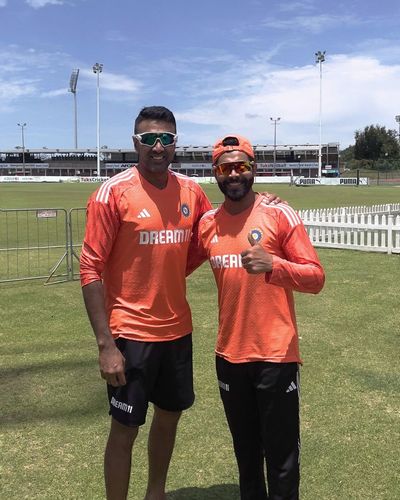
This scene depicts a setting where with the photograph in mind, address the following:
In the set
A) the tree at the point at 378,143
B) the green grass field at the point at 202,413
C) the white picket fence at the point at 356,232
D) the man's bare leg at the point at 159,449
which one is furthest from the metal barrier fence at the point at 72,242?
the tree at the point at 378,143

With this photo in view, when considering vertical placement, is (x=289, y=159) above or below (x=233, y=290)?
above

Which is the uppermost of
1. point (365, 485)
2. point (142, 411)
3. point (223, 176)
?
point (223, 176)

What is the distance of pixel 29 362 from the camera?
18.5 ft

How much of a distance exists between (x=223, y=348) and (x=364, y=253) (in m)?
11.2

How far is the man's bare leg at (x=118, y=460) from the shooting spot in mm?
2803

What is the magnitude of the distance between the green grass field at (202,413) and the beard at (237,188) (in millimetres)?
1896

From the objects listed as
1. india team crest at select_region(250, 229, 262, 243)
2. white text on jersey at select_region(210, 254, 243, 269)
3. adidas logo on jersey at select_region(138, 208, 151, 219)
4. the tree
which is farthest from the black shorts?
the tree

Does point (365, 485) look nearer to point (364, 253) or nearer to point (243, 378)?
point (243, 378)

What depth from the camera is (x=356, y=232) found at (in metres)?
13.9

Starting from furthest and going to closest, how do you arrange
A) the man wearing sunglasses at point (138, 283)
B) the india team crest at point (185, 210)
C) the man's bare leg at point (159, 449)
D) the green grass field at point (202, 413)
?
the green grass field at point (202, 413) < the man's bare leg at point (159, 449) < the india team crest at point (185, 210) < the man wearing sunglasses at point (138, 283)

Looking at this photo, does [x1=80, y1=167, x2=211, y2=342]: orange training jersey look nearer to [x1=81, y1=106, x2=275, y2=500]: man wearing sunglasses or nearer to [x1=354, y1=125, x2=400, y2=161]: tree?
[x1=81, y1=106, x2=275, y2=500]: man wearing sunglasses

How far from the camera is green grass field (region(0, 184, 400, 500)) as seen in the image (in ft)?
11.3

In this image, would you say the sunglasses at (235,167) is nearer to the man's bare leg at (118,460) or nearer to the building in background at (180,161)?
the man's bare leg at (118,460)

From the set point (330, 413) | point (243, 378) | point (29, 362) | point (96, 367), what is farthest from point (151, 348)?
point (29, 362)
